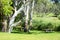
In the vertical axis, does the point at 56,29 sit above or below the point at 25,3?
below

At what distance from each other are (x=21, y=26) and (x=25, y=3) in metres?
10.5

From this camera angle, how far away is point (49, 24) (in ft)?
123

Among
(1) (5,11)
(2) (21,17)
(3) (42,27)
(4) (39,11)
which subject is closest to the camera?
(1) (5,11)

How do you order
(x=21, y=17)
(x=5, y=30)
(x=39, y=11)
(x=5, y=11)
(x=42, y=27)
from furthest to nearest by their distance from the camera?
(x=39, y=11) → (x=42, y=27) → (x=21, y=17) → (x=5, y=30) → (x=5, y=11)

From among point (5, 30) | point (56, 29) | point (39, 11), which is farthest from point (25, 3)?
point (39, 11)

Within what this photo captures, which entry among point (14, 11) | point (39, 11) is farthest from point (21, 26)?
point (39, 11)

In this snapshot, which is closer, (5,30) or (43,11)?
(5,30)

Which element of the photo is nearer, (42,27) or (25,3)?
(25,3)

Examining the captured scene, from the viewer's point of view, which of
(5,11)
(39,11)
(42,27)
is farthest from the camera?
(39,11)

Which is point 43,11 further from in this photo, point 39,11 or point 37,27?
point 37,27

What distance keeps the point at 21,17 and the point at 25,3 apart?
20.0 feet

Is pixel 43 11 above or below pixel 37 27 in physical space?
above

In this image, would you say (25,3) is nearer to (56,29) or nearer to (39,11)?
(56,29)

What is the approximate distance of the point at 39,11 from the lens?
95.5 meters
